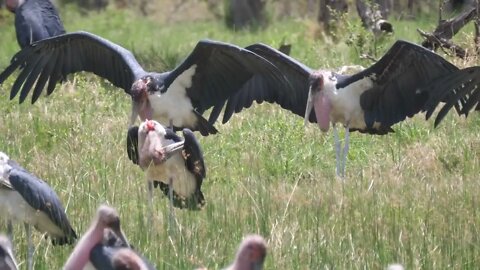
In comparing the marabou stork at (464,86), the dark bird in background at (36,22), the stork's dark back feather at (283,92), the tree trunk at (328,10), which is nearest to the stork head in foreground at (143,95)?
the stork's dark back feather at (283,92)

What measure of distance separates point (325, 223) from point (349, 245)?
41 cm

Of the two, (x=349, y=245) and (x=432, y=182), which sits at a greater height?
(x=349, y=245)

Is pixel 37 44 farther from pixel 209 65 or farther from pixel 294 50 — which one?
pixel 294 50

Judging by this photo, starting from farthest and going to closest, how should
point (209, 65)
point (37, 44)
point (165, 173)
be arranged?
point (37, 44) → point (209, 65) → point (165, 173)

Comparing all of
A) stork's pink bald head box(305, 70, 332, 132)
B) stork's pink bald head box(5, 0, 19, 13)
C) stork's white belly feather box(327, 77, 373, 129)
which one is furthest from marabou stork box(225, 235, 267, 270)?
stork's pink bald head box(5, 0, 19, 13)

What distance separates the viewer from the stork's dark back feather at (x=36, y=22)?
10.2 meters

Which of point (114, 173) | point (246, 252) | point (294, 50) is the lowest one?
point (294, 50)

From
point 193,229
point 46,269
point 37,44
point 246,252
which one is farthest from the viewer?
point 37,44

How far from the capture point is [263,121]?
8445mm

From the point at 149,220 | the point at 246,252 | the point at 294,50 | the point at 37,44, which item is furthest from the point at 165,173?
the point at 294,50

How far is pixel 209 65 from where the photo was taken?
6.95 m

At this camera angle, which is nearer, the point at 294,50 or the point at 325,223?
the point at 325,223

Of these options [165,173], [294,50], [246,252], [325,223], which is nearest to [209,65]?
[165,173]

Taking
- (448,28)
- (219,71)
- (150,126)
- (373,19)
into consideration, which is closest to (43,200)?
(150,126)
